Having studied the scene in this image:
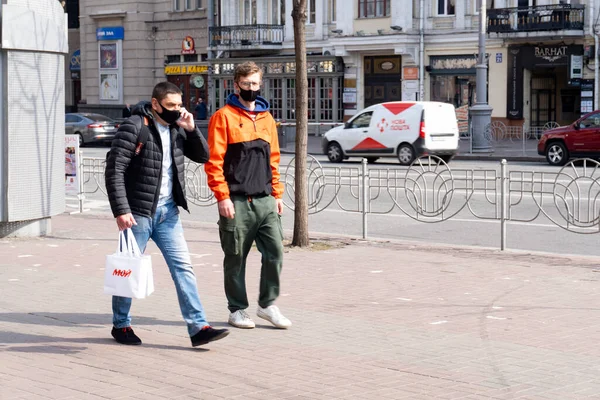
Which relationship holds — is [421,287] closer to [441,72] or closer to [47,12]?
[47,12]

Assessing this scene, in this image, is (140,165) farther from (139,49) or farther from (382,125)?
(139,49)

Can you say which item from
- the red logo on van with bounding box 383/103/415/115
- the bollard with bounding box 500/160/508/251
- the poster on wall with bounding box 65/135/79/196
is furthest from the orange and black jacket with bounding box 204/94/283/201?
the red logo on van with bounding box 383/103/415/115

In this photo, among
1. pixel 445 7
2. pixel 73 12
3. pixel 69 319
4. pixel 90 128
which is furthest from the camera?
pixel 73 12

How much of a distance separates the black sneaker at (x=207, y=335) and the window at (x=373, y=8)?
117ft

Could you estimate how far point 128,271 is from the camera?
22.9ft

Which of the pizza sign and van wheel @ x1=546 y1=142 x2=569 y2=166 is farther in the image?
the pizza sign

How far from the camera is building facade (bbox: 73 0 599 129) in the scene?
37438 mm

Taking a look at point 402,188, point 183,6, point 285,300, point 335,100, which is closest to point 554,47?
point 335,100

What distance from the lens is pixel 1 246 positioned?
12422 millimetres

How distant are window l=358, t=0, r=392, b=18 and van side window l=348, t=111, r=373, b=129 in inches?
558

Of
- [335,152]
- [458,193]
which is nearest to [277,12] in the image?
[335,152]

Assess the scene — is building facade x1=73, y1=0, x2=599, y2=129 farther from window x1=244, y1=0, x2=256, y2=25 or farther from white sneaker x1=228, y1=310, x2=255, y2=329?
white sneaker x1=228, y1=310, x2=255, y2=329

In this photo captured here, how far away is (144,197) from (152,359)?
1105 millimetres

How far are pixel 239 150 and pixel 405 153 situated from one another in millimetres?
19902
